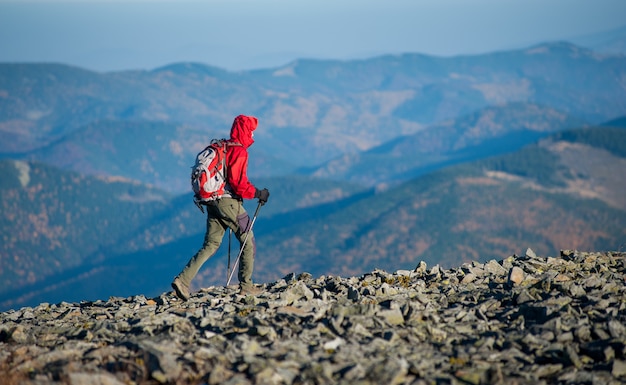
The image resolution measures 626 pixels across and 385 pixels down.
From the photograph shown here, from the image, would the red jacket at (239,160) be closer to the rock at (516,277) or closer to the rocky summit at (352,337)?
the rocky summit at (352,337)

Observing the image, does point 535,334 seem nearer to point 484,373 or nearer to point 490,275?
point 484,373

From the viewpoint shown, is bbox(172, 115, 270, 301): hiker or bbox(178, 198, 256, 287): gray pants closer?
bbox(172, 115, 270, 301): hiker

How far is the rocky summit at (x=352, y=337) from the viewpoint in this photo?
12734 mm

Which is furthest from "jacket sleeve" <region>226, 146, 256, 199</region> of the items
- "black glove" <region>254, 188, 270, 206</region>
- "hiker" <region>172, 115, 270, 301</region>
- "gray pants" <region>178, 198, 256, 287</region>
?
"black glove" <region>254, 188, 270, 206</region>

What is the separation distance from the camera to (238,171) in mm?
18406

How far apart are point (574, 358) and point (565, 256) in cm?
1047

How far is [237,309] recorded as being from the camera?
17078 millimetres

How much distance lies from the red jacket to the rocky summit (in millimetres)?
2791

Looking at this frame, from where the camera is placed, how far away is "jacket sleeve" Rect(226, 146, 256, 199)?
18.3m

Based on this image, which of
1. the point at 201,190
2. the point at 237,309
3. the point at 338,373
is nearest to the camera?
the point at 338,373

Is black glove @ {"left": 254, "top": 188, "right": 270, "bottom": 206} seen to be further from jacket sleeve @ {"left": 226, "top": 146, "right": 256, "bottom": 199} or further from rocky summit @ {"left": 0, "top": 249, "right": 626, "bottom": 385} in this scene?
rocky summit @ {"left": 0, "top": 249, "right": 626, "bottom": 385}

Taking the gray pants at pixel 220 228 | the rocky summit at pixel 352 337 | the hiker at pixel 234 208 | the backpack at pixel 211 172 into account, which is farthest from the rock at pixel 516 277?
the backpack at pixel 211 172

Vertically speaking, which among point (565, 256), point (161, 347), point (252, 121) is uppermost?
point (252, 121)

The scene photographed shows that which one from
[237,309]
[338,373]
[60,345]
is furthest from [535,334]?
[60,345]
